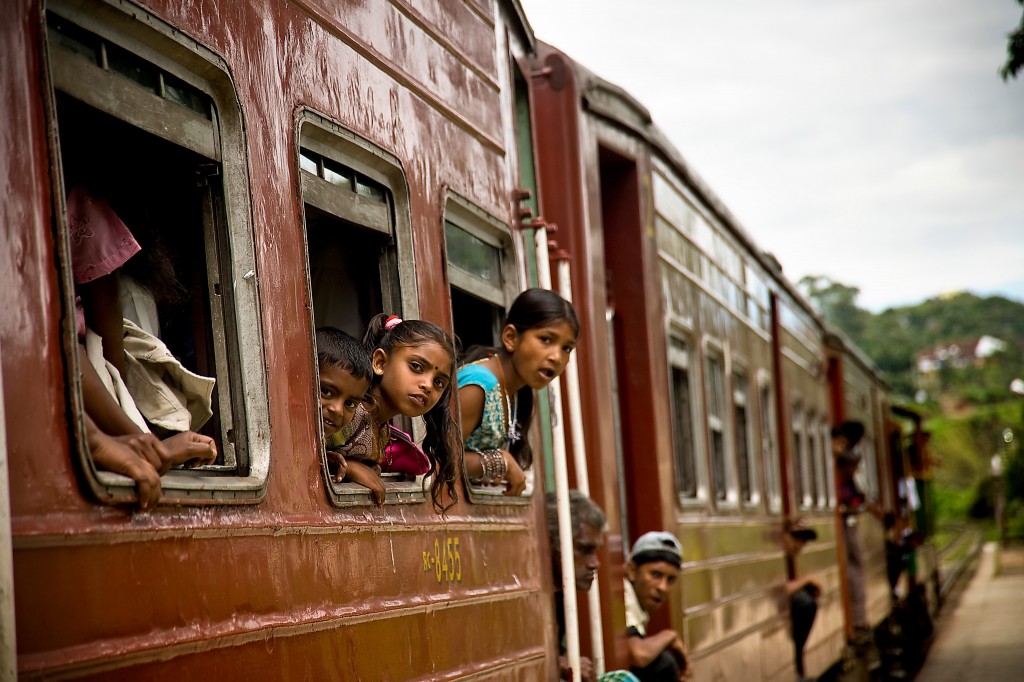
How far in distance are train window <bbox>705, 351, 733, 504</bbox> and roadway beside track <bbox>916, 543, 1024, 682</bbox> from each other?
21.1 feet

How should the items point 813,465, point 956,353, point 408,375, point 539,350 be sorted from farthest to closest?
1. point 956,353
2. point 813,465
3. point 539,350
4. point 408,375

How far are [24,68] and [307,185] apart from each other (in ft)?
3.77

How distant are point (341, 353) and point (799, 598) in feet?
24.6

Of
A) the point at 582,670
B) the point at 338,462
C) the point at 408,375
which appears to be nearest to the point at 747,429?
the point at 582,670

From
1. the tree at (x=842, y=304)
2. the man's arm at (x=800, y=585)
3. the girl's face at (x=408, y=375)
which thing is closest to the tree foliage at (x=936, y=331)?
the tree at (x=842, y=304)

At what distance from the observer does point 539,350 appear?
4.25m

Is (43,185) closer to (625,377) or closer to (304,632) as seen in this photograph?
(304,632)

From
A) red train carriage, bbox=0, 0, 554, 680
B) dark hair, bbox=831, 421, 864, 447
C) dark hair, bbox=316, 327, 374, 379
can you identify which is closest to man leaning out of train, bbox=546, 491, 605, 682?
red train carriage, bbox=0, 0, 554, 680

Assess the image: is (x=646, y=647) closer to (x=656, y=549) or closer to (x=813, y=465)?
(x=656, y=549)

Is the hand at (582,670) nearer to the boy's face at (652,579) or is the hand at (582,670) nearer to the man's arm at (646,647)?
the man's arm at (646,647)

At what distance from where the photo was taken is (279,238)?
288cm

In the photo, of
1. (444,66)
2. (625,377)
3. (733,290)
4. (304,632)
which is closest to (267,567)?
(304,632)

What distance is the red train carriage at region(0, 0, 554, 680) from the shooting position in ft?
6.49

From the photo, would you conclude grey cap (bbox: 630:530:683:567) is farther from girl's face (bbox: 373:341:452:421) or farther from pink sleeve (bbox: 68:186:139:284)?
pink sleeve (bbox: 68:186:139:284)
